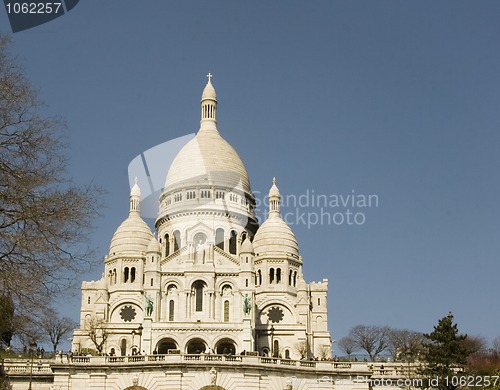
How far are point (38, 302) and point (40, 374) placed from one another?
3531 cm

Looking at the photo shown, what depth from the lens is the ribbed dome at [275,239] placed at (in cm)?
9038

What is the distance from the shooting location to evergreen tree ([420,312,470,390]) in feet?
154

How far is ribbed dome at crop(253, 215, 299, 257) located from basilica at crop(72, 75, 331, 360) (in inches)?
4.7

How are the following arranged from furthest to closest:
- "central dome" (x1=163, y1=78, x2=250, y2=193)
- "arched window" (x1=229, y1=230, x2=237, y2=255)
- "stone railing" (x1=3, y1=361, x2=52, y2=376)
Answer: "central dome" (x1=163, y1=78, x2=250, y2=193) → "arched window" (x1=229, y1=230, x2=237, y2=255) → "stone railing" (x1=3, y1=361, x2=52, y2=376)

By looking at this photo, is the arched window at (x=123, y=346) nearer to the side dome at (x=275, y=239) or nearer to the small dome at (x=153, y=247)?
the small dome at (x=153, y=247)

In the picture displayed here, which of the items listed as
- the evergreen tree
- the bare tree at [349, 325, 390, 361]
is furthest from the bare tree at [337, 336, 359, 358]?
the evergreen tree

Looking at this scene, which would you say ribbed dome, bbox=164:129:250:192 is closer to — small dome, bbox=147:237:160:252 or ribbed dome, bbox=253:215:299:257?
ribbed dome, bbox=253:215:299:257

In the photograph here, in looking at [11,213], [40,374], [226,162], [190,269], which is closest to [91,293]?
[190,269]

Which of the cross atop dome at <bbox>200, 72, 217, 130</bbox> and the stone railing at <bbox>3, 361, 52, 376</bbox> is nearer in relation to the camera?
the stone railing at <bbox>3, 361, 52, 376</bbox>

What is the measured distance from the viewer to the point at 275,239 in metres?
91.0

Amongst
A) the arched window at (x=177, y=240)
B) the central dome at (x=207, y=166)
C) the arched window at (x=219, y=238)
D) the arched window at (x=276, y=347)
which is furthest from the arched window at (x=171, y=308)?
the central dome at (x=207, y=166)

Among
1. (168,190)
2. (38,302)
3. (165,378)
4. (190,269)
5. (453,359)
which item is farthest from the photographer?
(168,190)

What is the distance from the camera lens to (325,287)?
90.1 meters

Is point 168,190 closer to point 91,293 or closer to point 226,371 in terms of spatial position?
point 91,293
